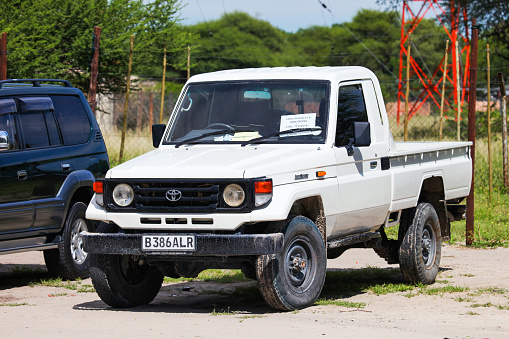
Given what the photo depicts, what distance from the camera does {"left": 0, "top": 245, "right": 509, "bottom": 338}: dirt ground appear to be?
6.62 m

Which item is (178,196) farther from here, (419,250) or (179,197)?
(419,250)

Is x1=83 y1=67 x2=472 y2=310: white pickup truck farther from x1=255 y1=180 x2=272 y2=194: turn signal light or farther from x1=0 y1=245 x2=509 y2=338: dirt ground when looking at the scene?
x1=0 y1=245 x2=509 y2=338: dirt ground

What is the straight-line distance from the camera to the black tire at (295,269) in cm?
722

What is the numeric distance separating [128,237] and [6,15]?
39.2 feet

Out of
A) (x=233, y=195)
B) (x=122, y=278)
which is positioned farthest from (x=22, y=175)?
(x=233, y=195)

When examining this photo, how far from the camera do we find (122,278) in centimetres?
790

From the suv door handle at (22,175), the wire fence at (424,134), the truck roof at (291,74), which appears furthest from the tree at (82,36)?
the truck roof at (291,74)

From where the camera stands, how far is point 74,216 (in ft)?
33.2

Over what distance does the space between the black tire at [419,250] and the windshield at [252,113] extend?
1.87 m

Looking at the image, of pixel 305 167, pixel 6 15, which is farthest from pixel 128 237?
pixel 6 15

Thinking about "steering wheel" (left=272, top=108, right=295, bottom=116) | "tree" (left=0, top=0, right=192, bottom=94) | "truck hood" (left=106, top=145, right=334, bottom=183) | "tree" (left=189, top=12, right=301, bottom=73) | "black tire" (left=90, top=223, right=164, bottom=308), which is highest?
"tree" (left=189, top=12, right=301, bottom=73)

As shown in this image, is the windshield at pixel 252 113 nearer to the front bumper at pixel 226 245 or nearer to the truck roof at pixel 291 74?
the truck roof at pixel 291 74

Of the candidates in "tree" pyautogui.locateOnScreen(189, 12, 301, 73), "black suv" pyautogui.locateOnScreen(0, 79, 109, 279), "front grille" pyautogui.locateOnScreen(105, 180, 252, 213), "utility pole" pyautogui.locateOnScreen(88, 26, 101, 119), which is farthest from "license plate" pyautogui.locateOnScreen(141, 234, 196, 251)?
"tree" pyautogui.locateOnScreen(189, 12, 301, 73)

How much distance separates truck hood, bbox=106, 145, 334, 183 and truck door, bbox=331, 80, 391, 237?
347 millimetres
